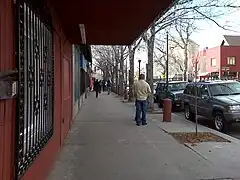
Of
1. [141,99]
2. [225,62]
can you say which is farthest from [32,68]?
[225,62]

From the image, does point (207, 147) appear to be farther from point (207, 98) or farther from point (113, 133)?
point (207, 98)

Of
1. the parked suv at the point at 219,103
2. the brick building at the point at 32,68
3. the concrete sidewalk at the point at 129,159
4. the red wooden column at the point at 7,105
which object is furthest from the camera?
the parked suv at the point at 219,103

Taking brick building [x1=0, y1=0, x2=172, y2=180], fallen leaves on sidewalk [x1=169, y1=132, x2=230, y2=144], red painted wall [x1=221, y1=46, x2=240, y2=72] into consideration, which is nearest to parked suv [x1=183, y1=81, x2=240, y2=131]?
fallen leaves on sidewalk [x1=169, y1=132, x2=230, y2=144]

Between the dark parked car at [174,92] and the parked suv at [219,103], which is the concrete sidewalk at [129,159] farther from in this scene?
the dark parked car at [174,92]

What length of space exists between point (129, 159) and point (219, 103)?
22.5 ft

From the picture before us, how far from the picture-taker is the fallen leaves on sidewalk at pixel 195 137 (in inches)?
425

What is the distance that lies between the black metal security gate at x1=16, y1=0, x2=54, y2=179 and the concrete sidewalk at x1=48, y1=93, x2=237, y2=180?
117 cm

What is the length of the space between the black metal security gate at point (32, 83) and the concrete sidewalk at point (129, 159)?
117cm

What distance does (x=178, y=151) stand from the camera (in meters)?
9.14

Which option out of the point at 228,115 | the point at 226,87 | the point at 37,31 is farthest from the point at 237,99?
the point at 37,31

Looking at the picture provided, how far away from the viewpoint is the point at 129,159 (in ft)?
26.7

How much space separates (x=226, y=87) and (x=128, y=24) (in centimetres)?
737

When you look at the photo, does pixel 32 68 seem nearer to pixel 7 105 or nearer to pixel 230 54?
pixel 7 105

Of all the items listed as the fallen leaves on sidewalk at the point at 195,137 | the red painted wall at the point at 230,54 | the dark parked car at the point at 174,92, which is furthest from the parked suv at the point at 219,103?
the red painted wall at the point at 230,54
